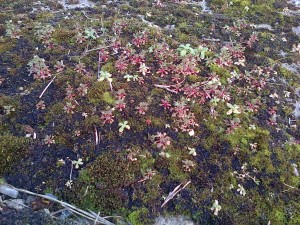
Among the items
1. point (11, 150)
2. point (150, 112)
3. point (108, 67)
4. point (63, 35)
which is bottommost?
point (11, 150)

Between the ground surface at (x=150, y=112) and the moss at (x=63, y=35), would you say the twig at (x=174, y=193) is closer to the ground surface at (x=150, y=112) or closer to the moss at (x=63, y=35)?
the ground surface at (x=150, y=112)

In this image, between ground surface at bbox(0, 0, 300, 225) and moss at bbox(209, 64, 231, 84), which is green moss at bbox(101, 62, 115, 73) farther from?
moss at bbox(209, 64, 231, 84)

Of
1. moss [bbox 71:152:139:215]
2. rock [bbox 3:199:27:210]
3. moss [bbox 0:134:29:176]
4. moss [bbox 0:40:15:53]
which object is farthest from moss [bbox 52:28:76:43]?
rock [bbox 3:199:27:210]

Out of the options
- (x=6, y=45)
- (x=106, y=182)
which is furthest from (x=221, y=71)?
(x=6, y=45)

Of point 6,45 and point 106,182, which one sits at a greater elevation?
point 6,45

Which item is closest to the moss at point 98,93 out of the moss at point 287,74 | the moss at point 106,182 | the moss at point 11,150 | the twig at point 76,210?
the moss at point 106,182

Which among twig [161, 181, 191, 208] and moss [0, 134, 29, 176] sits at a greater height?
moss [0, 134, 29, 176]

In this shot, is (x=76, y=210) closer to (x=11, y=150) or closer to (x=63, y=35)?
(x=11, y=150)
